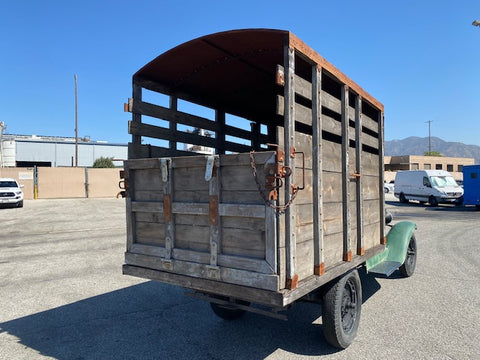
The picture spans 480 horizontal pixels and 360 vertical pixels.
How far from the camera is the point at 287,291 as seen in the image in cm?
280

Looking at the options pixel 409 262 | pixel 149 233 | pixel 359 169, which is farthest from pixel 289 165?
pixel 409 262

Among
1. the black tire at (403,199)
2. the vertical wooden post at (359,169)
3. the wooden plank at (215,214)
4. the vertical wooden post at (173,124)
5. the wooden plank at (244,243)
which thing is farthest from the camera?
the black tire at (403,199)

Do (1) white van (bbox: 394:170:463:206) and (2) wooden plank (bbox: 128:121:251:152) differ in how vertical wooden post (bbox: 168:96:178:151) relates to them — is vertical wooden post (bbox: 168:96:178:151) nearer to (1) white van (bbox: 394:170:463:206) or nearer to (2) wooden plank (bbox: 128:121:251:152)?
(2) wooden plank (bbox: 128:121:251:152)

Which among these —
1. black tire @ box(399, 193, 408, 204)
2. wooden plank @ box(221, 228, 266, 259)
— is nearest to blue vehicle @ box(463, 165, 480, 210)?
black tire @ box(399, 193, 408, 204)

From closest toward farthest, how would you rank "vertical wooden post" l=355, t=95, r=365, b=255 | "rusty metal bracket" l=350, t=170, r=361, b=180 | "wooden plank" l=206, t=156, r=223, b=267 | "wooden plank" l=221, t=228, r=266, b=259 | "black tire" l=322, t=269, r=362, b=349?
"wooden plank" l=221, t=228, r=266, b=259, "wooden plank" l=206, t=156, r=223, b=267, "black tire" l=322, t=269, r=362, b=349, "rusty metal bracket" l=350, t=170, r=361, b=180, "vertical wooden post" l=355, t=95, r=365, b=255

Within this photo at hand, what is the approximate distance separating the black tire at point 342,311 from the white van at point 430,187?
21.8m

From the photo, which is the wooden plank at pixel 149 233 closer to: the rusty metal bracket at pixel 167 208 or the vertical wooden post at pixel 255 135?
the rusty metal bracket at pixel 167 208

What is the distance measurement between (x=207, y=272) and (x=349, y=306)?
1763 mm

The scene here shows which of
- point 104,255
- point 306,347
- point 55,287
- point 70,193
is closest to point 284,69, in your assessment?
point 306,347

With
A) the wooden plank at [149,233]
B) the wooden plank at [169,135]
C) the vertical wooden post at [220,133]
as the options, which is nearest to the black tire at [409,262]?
the wooden plank at [169,135]

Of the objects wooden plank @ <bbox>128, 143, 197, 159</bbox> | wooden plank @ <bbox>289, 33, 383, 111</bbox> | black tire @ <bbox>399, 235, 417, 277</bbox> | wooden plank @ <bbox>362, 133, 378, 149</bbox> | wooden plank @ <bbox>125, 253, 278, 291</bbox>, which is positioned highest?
wooden plank @ <bbox>289, 33, 383, 111</bbox>

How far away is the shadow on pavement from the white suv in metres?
18.5

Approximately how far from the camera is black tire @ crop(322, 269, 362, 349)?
3432mm

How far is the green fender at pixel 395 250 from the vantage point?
5.01 meters
